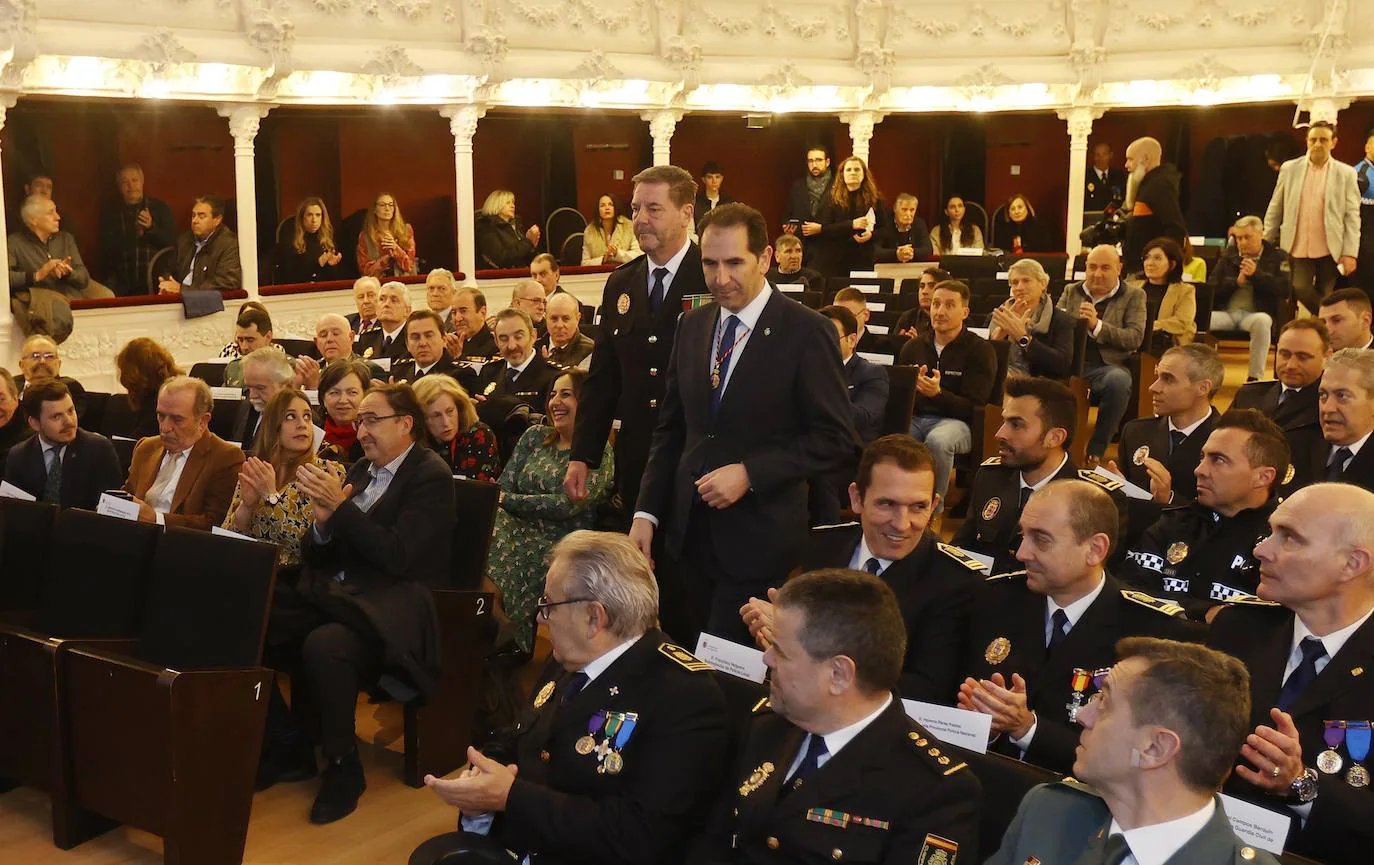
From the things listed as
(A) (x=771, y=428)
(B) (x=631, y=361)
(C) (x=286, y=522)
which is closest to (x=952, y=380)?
(B) (x=631, y=361)

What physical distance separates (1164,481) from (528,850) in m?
2.39

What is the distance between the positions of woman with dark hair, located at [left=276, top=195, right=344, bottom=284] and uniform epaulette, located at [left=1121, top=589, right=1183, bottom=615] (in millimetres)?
8852

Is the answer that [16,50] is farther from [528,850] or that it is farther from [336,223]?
[528,850]

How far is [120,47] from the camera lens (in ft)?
28.8

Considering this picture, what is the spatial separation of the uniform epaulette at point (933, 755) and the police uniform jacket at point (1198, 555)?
1164 millimetres

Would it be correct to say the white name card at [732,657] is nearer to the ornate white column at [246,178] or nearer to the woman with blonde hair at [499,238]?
the ornate white column at [246,178]

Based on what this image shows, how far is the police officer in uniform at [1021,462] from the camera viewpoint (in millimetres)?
3840

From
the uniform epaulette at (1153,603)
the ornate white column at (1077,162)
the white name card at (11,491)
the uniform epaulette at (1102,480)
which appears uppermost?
the ornate white column at (1077,162)

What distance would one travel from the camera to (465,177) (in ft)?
37.2

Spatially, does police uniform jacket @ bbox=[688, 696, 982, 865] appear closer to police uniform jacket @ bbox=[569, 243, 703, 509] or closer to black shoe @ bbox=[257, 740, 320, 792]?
police uniform jacket @ bbox=[569, 243, 703, 509]

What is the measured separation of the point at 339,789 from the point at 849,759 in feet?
6.83

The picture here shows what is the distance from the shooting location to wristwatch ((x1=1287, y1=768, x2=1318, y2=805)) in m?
2.30

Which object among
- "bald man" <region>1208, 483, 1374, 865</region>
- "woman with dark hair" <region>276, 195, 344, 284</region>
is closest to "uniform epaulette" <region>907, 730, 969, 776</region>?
A: "bald man" <region>1208, 483, 1374, 865</region>

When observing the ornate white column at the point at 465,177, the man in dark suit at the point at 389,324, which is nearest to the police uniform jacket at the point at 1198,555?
the man in dark suit at the point at 389,324
